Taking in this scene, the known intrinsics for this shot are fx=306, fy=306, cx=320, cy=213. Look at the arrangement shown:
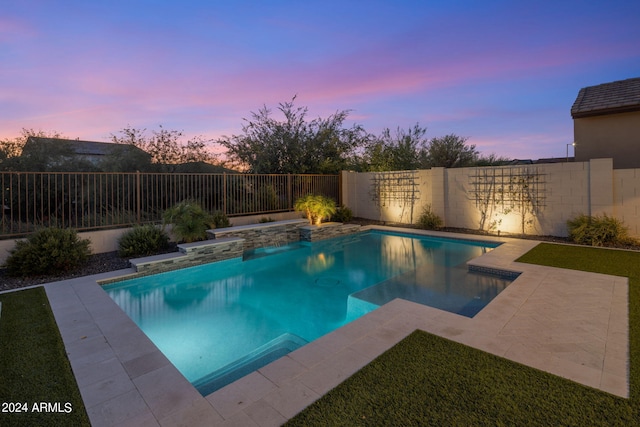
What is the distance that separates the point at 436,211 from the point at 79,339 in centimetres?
1071

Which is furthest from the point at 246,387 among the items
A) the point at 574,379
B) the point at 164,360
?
the point at 574,379

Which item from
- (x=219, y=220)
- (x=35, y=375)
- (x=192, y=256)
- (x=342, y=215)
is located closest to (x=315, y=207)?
(x=342, y=215)

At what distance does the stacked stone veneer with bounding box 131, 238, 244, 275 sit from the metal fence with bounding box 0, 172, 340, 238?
6.91 feet

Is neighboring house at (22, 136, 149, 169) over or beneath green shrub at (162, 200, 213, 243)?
over

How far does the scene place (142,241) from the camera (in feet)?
24.5

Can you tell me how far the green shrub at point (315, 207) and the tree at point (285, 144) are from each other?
3.34 meters

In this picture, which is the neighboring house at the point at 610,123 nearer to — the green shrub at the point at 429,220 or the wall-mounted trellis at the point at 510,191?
the wall-mounted trellis at the point at 510,191

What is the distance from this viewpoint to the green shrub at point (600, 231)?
7.76 m

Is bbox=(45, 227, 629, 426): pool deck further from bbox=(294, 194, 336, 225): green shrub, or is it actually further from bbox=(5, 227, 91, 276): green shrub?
bbox=(294, 194, 336, 225): green shrub

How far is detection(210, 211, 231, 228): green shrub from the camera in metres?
9.34

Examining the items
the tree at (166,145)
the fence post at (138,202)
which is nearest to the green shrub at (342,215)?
the tree at (166,145)

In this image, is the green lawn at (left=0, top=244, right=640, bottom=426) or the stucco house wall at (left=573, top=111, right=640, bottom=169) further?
the stucco house wall at (left=573, top=111, right=640, bottom=169)

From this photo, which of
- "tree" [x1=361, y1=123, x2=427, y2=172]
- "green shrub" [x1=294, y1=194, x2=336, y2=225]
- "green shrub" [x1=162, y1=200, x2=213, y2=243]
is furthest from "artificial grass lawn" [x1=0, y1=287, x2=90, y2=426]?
"tree" [x1=361, y1=123, x2=427, y2=172]

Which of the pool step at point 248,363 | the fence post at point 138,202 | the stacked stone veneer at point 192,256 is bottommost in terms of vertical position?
the pool step at point 248,363
